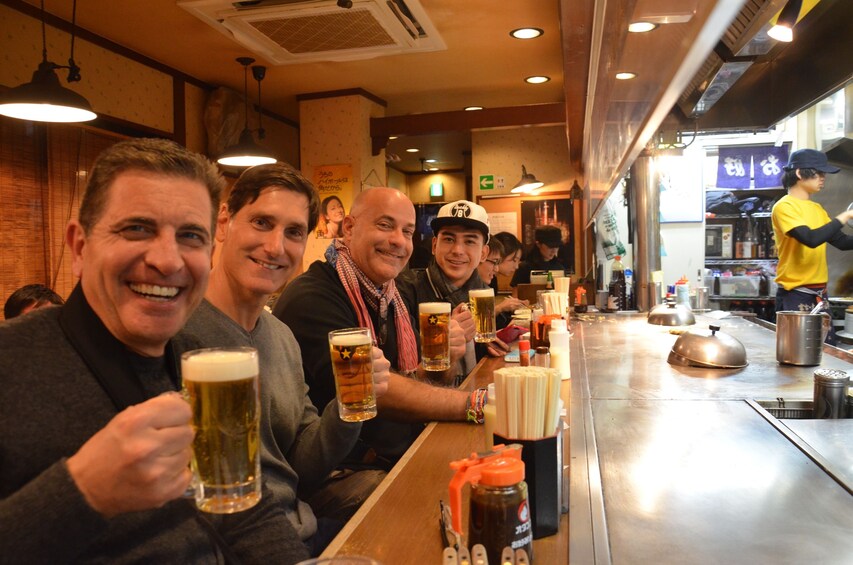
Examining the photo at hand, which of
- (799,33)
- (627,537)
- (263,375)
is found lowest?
(627,537)

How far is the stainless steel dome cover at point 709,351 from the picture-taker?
2.52m

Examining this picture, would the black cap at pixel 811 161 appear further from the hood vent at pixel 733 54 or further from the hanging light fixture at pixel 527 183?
the hanging light fixture at pixel 527 183

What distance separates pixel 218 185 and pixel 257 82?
5.48 m

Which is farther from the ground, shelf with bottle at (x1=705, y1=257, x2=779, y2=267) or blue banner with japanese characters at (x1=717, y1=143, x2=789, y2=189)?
blue banner with japanese characters at (x1=717, y1=143, x2=789, y2=189)

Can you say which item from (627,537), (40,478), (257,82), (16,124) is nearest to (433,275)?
(627,537)

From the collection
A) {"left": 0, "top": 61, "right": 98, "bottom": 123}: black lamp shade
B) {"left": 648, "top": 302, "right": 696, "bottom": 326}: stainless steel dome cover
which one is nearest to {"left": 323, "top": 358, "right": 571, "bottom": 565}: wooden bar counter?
{"left": 648, "top": 302, "right": 696, "bottom": 326}: stainless steel dome cover

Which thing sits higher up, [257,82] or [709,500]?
[257,82]

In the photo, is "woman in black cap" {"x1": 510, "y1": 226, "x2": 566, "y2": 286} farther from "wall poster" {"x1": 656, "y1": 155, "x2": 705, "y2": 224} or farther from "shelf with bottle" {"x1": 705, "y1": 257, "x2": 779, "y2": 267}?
"shelf with bottle" {"x1": 705, "y1": 257, "x2": 779, "y2": 267}

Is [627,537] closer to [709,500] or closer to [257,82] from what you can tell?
[709,500]

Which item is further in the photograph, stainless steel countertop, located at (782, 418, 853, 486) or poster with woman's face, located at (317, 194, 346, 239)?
poster with woman's face, located at (317, 194, 346, 239)

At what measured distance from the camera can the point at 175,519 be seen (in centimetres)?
112

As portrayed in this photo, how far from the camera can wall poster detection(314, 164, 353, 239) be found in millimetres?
6723

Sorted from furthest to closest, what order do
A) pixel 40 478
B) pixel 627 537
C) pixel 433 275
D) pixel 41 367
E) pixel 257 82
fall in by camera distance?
pixel 257 82, pixel 433 275, pixel 627 537, pixel 41 367, pixel 40 478

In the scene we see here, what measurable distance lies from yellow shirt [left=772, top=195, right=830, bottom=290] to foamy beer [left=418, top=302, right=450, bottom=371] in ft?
12.1
